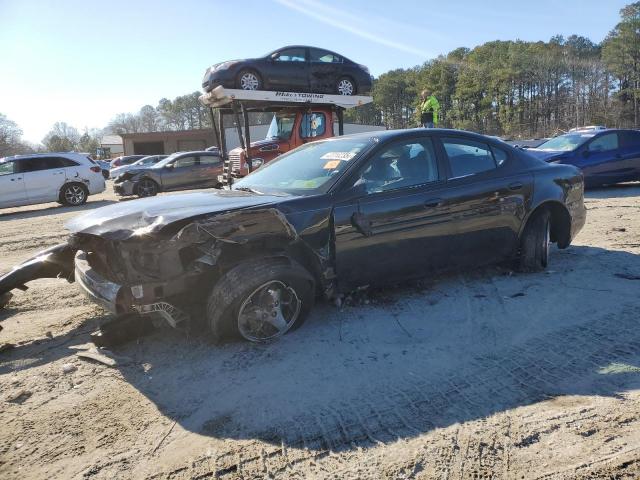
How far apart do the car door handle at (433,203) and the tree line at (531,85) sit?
4254 cm

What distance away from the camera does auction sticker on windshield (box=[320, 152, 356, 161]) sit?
398 cm

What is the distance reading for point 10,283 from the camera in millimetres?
3977

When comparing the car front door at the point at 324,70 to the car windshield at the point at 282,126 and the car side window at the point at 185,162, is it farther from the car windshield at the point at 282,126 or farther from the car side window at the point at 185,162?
the car side window at the point at 185,162

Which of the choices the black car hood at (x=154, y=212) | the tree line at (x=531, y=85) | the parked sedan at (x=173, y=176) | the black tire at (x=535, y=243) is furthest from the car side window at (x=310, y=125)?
the tree line at (x=531, y=85)

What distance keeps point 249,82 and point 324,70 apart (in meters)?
2.07

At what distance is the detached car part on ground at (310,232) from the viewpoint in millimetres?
3244

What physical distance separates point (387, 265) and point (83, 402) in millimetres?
2375

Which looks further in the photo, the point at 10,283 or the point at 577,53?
the point at 577,53

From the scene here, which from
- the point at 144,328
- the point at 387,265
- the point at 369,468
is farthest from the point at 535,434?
the point at 144,328

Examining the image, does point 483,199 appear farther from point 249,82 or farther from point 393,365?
point 249,82

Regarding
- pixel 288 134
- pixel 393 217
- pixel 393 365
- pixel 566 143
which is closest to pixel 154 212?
pixel 393 217

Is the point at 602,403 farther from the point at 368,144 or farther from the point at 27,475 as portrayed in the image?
the point at 27,475

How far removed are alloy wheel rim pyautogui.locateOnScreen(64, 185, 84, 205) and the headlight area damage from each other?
12.2m

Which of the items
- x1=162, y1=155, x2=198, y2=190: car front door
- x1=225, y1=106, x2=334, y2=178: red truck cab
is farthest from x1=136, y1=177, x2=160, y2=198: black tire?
x1=225, y1=106, x2=334, y2=178: red truck cab
